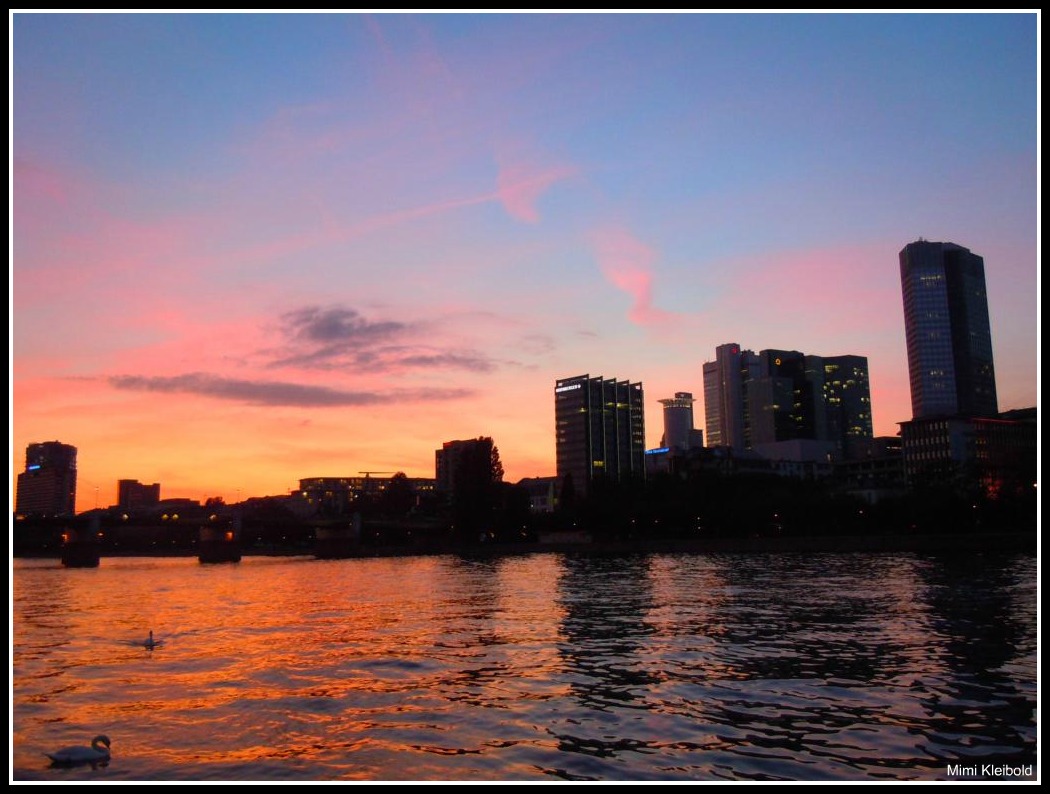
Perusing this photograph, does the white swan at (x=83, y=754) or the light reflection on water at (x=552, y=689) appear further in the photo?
the white swan at (x=83, y=754)

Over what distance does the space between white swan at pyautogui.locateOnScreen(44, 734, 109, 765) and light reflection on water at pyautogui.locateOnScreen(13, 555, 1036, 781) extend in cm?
36

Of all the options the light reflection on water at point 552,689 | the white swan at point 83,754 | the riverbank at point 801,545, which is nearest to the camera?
the light reflection on water at point 552,689

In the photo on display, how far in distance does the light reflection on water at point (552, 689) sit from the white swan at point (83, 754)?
36 centimetres

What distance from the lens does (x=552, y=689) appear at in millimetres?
27266

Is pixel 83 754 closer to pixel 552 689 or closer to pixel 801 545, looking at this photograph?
pixel 552 689

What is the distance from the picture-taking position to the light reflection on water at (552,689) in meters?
19.1

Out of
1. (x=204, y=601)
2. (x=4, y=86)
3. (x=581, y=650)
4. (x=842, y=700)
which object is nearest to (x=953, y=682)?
(x=842, y=700)

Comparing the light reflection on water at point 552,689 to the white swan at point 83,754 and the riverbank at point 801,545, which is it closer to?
the white swan at point 83,754

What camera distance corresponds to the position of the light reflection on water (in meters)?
19.1

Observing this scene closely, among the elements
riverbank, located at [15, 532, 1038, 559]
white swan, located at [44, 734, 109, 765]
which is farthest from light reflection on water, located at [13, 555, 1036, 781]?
riverbank, located at [15, 532, 1038, 559]

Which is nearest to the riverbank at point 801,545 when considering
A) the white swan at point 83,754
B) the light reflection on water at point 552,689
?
the light reflection on water at point 552,689

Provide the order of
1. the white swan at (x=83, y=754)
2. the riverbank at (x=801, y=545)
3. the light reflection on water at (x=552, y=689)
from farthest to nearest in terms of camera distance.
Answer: the riverbank at (x=801, y=545)
the white swan at (x=83, y=754)
the light reflection on water at (x=552, y=689)

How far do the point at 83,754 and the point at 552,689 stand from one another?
1312 cm

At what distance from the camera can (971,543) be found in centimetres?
11444
